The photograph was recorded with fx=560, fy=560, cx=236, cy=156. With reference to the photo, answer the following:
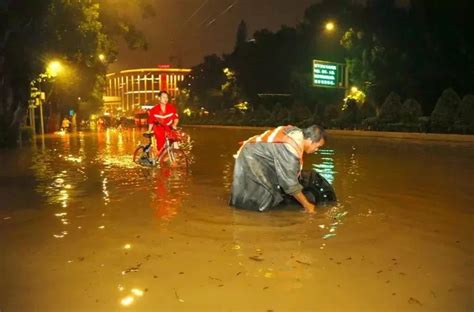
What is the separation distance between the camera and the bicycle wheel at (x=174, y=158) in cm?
1460

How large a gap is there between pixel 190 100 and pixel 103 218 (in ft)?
284

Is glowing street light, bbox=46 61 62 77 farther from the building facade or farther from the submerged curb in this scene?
the building facade

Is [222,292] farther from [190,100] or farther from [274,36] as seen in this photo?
[190,100]

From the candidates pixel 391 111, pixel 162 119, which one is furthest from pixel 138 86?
pixel 162 119

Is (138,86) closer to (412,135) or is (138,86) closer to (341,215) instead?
(412,135)

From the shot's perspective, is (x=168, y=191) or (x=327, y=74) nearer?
(x=168, y=191)

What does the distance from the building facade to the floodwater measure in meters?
156

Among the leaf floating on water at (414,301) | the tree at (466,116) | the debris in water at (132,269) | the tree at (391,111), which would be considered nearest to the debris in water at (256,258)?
the debris in water at (132,269)

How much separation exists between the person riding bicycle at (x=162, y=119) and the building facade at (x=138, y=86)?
150974mm

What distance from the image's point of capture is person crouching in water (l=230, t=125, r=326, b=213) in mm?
7609

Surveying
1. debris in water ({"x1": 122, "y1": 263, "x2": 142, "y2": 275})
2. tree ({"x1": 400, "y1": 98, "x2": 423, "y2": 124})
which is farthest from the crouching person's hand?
tree ({"x1": 400, "y1": 98, "x2": 423, "y2": 124})

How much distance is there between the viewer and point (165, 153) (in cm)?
1470

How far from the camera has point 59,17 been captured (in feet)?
88.6

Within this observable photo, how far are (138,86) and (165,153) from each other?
17033cm
